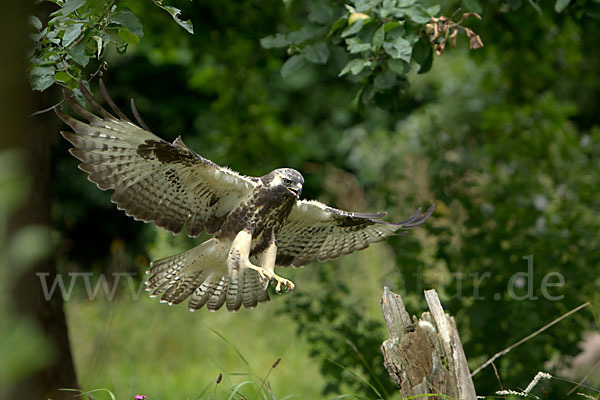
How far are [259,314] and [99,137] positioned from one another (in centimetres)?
473

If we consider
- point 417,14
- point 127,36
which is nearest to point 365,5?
point 417,14

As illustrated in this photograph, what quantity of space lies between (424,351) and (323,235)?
1099 mm

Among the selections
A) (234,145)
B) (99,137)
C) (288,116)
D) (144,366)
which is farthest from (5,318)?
(288,116)

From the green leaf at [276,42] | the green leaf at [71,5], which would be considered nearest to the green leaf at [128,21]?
the green leaf at [71,5]

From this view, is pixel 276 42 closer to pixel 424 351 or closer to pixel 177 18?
pixel 177 18

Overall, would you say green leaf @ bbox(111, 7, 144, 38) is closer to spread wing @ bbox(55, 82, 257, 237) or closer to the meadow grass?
spread wing @ bbox(55, 82, 257, 237)

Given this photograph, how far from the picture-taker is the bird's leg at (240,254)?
296 cm

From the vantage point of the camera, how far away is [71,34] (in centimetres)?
267

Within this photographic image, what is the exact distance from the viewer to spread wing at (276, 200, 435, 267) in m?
3.44

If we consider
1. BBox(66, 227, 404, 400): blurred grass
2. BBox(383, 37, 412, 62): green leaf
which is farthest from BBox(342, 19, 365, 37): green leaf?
BBox(66, 227, 404, 400): blurred grass

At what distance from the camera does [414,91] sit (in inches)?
378

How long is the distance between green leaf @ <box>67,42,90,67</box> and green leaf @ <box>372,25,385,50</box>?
1.27 meters

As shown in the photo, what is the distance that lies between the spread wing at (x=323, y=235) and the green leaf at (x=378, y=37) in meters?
0.83

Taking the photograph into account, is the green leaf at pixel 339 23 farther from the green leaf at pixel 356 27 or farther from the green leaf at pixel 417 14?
the green leaf at pixel 417 14
